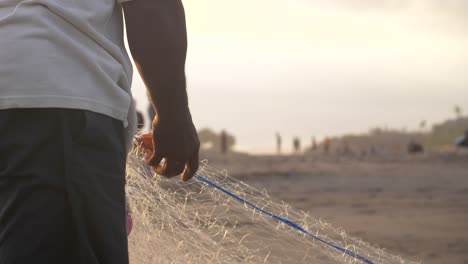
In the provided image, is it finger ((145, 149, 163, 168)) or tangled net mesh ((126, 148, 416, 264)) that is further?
tangled net mesh ((126, 148, 416, 264))

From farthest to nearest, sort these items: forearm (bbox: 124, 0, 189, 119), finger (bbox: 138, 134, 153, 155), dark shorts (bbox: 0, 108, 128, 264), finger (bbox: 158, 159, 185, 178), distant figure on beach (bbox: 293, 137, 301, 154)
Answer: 1. distant figure on beach (bbox: 293, 137, 301, 154)
2. finger (bbox: 138, 134, 153, 155)
3. finger (bbox: 158, 159, 185, 178)
4. forearm (bbox: 124, 0, 189, 119)
5. dark shorts (bbox: 0, 108, 128, 264)

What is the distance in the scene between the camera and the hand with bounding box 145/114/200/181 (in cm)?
192

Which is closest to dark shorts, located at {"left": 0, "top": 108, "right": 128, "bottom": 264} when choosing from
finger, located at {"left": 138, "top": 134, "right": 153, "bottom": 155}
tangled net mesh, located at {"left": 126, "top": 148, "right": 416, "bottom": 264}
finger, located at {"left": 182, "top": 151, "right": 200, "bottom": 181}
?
finger, located at {"left": 182, "top": 151, "right": 200, "bottom": 181}

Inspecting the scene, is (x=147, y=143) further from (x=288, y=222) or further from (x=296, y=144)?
(x=296, y=144)

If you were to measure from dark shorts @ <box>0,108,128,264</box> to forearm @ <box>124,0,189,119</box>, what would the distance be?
0.22 meters

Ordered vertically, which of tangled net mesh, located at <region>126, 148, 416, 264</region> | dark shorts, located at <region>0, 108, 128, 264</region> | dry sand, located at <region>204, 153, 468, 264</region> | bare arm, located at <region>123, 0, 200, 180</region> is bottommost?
dry sand, located at <region>204, 153, 468, 264</region>

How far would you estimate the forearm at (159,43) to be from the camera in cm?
182

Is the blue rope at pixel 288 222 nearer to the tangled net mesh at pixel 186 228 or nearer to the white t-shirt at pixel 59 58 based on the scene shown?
the tangled net mesh at pixel 186 228

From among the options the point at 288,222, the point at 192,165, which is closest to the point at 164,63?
the point at 192,165

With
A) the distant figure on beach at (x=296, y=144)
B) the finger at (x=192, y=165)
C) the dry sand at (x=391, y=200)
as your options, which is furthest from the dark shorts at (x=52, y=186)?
the distant figure on beach at (x=296, y=144)

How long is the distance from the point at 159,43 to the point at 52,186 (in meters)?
0.44

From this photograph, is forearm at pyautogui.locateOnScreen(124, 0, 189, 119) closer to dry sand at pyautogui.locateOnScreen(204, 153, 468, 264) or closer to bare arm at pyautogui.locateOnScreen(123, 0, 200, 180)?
bare arm at pyautogui.locateOnScreen(123, 0, 200, 180)

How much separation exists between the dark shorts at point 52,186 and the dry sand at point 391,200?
3.96m

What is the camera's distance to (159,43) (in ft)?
5.99
